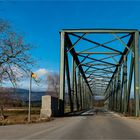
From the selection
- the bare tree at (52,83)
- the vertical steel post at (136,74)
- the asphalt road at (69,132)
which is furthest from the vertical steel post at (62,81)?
the bare tree at (52,83)

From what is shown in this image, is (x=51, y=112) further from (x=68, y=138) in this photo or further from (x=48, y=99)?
(x=68, y=138)

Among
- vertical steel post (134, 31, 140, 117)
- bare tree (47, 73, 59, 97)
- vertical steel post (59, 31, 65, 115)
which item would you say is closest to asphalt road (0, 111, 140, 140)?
vertical steel post (134, 31, 140, 117)

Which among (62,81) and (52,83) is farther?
(52,83)

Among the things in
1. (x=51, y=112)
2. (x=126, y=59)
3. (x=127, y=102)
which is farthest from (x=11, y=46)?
(x=126, y=59)

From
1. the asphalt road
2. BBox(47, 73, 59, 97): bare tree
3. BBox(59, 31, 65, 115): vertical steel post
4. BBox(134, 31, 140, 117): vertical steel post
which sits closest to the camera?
the asphalt road

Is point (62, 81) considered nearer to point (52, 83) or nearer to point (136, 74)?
point (136, 74)

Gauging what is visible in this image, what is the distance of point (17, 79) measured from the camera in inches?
1049

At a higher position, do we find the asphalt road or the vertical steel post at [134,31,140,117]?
the vertical steel post at [134,31,140,117]

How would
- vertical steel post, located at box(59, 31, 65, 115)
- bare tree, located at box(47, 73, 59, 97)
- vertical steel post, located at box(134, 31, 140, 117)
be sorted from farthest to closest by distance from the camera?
bare tree, located at box(47, 73, 59, 97)
vertical steel post, located at box(59, 31, 65, 115)
vertical steel post, located at box(134, 31, 140, 117)

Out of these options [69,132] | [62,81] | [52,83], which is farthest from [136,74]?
[52,83]

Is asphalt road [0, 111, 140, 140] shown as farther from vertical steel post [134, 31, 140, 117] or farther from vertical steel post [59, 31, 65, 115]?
vertical steel post [59, 31, 65, 115]

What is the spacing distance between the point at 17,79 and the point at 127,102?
1489cm

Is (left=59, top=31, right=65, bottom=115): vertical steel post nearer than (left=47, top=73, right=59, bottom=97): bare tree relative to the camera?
Yes

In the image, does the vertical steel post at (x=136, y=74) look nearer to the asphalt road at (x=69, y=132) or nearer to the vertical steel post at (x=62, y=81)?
the vertical steel post at (x=62, y=81)
